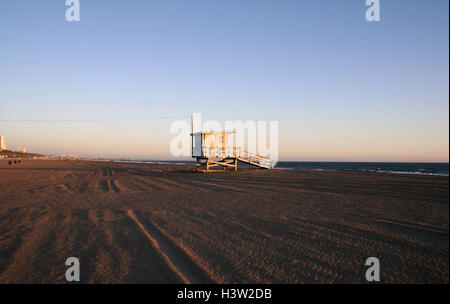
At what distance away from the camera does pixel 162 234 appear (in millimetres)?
5660

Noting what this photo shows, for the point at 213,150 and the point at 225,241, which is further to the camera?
the point at 213,150

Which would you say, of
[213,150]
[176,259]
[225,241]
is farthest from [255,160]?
[176,259]

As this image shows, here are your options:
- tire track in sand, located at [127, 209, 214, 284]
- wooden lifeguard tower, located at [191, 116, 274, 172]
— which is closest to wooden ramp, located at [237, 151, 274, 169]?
wooden lifeguard tower, located at [191, 116, 274, 172]

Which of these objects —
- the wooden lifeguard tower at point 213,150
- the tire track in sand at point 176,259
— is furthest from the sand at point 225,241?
the wooden lifeguard tower at point 213,150

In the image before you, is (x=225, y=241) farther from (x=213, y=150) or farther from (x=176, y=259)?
(x=213, y=150)

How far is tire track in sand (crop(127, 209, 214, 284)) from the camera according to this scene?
11.9ft

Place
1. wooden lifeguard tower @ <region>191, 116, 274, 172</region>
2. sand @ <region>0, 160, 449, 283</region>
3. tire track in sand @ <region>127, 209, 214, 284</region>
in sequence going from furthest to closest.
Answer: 1. wooden lifeguard tower @ <region>191, 116, 274, 172</region>
2. sand @ <region>0, 160, 449, 283</region>
3. tire track in sand @ <region>127, 209, 214, 284</region>

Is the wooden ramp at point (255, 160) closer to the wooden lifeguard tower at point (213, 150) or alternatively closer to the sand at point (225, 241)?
the wooden lifeguard tower at point (213, 150)

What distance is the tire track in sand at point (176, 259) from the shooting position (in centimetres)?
361

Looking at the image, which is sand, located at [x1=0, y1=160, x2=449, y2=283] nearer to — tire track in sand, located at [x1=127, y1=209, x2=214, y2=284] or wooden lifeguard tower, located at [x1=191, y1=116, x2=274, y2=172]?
tire track in sand, located at [x1=127, y1=209, x2=214, y2=284]

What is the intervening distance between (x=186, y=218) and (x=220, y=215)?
978 millimetres

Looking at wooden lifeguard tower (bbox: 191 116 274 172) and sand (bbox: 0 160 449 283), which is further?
wooden lifeguard tower (bbox: 191 116 274 172)

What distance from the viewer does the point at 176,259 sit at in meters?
4.25
